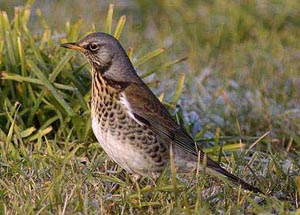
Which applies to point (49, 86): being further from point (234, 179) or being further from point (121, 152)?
point (234, 179)

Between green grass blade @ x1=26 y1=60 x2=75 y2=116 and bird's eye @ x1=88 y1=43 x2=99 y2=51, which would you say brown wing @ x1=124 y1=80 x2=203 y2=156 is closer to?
bird's eye @ x1=88 y1=43 x2=99 y2=51

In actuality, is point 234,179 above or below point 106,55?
below

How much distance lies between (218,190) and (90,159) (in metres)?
1.12

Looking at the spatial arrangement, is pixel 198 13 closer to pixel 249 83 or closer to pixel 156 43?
pixel 156 43

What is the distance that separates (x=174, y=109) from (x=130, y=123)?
1.51 m

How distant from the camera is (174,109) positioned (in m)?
7.16

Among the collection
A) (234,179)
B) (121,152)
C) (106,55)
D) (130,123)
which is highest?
(106,55)

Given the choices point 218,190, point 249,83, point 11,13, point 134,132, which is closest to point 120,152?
point 134,132

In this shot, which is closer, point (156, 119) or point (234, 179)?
point (234, 179)

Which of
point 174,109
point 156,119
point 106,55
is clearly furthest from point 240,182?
point 174,109

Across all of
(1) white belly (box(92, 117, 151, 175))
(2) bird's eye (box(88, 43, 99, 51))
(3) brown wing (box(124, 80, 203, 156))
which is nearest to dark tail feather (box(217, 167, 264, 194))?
(3) brown wing (box(124, 80, 203, 156))

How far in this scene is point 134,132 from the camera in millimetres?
5680

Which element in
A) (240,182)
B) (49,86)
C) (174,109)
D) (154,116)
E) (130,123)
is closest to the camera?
(240,182)

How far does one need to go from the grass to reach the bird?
0.13m
